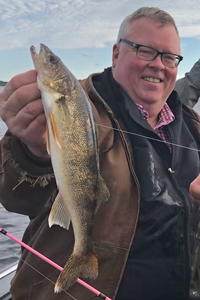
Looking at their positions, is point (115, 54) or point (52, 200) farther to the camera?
point (115, 54)

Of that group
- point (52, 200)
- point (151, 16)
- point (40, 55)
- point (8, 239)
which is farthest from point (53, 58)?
point (8, 239)

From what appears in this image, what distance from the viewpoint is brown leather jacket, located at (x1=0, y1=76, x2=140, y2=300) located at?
2197 millimetres

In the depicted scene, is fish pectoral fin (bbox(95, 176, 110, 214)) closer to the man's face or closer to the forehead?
the man's face

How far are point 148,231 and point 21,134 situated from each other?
3.88 feet

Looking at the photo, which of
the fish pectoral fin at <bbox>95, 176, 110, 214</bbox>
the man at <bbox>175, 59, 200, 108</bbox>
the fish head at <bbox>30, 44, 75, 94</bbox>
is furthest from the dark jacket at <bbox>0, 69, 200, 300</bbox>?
the man at <bbox>175, 59, 200, 108</bbox>

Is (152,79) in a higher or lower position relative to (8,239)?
higher

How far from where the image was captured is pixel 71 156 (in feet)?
6.44

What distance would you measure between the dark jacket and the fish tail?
0.29m

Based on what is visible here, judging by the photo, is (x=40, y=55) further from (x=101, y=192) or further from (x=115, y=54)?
(x=115, y=54)

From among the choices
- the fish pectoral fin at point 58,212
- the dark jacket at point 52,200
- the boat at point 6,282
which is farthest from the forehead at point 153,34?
the boat at point 6,282

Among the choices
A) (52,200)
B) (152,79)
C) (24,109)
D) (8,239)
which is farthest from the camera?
(8,239)

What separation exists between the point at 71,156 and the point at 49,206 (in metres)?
0.62

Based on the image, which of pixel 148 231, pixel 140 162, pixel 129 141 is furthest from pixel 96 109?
pixel 148 231

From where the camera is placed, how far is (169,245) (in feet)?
8.50
